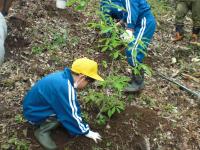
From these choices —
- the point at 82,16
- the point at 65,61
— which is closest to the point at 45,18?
the point at 82,16

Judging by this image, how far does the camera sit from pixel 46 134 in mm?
4727

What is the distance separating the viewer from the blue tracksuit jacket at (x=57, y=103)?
171 inches

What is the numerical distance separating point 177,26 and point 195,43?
0.53 m

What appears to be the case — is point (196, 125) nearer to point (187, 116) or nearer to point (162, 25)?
point (187, 116)

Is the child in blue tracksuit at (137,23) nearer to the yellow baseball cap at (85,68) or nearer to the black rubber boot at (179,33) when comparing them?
the yellow baseball cap at (85,68)

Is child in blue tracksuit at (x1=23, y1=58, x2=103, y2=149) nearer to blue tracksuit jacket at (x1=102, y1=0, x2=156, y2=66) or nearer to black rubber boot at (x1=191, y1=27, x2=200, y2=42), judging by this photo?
blue tracksuit jacket at (x1=102, y1=0, x2=156, y2=66)

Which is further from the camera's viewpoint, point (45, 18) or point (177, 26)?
point (177, 26)

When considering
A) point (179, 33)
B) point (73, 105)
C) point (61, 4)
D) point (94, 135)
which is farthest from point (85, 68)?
point (179, 33)

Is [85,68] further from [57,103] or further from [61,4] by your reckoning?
[61,4]

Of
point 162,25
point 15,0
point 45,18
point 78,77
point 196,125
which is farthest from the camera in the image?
point 162,25

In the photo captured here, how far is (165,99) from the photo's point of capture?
6203mm

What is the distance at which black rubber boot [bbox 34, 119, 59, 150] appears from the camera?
4.67 m

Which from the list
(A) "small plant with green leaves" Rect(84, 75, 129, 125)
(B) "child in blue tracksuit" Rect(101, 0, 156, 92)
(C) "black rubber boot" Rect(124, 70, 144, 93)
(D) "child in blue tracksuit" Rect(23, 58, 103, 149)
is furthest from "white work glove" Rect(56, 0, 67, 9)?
(D) "child in blue tracksuit" Rect(23, 58, 103, 149)

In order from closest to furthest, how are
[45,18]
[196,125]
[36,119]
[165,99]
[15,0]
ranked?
1. [36,119]
2. [196,125]
3. [165,99]
4. [45,18]
5. [15,0]
